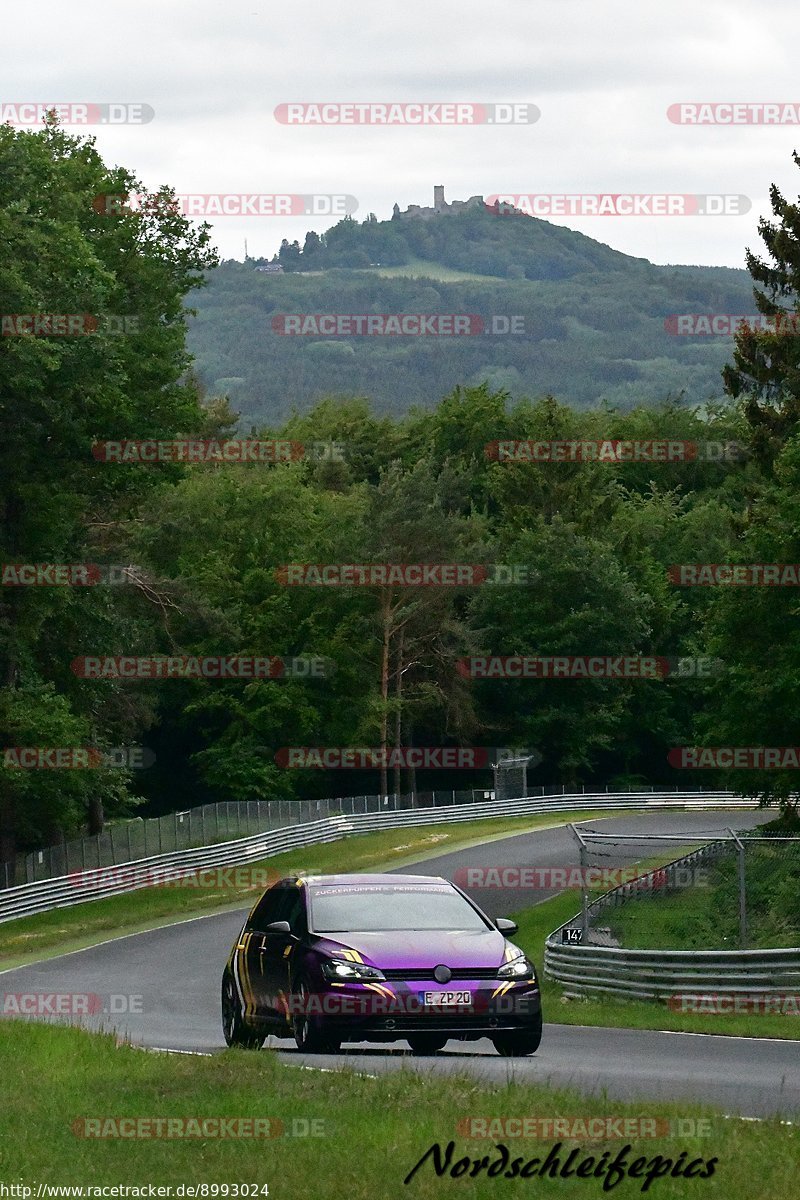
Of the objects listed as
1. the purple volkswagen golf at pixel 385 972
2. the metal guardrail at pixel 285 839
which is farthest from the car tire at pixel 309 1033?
the metal guardrail at pixel 285 839

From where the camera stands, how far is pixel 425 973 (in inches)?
543

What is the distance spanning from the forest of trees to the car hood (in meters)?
24.2

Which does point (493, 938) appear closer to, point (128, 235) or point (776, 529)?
point (776, 529)

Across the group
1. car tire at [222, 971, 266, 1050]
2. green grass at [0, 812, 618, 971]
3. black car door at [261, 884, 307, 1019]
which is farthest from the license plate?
green grass at [0, 812, 618, 971]

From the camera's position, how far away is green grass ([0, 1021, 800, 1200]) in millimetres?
8008

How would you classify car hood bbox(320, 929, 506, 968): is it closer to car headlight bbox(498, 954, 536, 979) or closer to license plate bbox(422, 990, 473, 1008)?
car headlight bbox(498, 954, 536, 979)

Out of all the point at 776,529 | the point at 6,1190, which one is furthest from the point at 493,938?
the point at 776,529

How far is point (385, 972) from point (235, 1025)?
2.46 metres

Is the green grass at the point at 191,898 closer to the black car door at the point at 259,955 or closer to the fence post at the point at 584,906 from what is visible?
the fence post at the point at 584,906

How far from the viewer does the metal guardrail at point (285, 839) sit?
45044 millimetres

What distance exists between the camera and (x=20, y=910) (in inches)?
1715

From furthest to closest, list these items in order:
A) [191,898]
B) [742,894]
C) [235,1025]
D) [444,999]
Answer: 1. [191,898]
2. [742,894]
3. [235,1025]
4. [444,999]

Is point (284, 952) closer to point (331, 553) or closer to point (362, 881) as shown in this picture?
point (362, 881)

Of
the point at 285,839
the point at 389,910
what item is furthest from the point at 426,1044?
the point at 285,839
